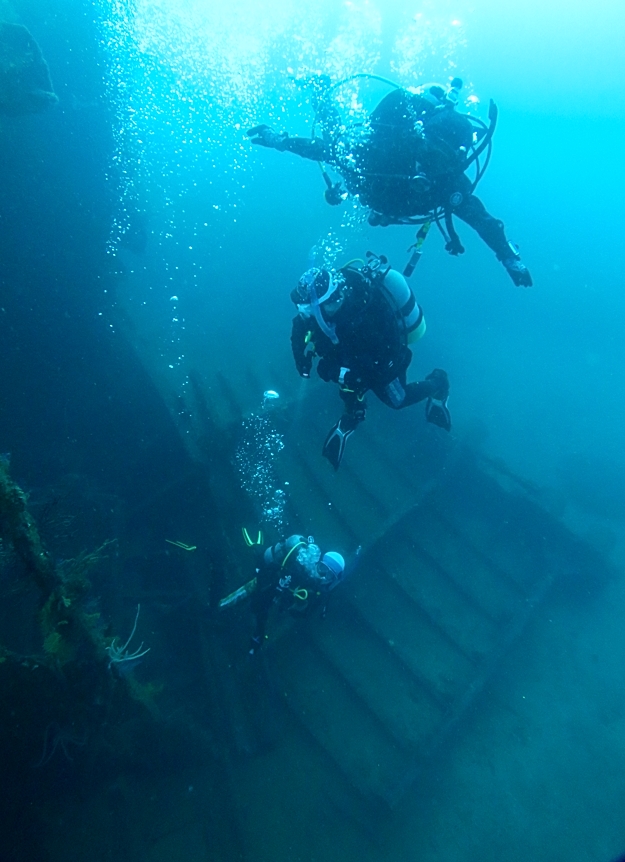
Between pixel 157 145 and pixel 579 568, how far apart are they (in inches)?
1615

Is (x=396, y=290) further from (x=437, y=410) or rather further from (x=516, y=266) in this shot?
(x=437, y=410)

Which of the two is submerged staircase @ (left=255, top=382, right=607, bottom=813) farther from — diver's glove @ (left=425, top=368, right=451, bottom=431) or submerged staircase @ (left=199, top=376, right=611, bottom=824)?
diver's glove @ (left=425, top=368, right=451, bottom=431)

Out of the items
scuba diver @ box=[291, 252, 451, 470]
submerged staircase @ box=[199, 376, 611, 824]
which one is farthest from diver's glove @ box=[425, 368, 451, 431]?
submerged staircase @ box=[199, 376, 611, 824]

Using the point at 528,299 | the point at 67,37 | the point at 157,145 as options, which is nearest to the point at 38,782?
the point at 67,37

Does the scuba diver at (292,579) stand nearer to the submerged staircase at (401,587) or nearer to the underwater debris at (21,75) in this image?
the submerged staircase at (401,587)

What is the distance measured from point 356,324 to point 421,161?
1778 mm

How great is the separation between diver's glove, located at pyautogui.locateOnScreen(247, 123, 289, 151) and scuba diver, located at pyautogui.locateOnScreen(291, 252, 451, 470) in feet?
8.19

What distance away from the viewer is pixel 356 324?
4340 millimetres

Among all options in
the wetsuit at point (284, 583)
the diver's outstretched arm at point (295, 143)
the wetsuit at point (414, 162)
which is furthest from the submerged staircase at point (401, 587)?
the wetsuit at point (414, 162)

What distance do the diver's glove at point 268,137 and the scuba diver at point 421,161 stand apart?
141cm

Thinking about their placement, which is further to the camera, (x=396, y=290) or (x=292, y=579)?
(x=292, y=579)

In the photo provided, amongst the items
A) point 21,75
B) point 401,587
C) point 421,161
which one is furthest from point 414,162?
point 21,75

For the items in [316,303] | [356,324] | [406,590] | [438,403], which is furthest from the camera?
[406,590]

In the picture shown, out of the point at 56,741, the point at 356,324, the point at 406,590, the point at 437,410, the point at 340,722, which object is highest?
the point at 356,324
